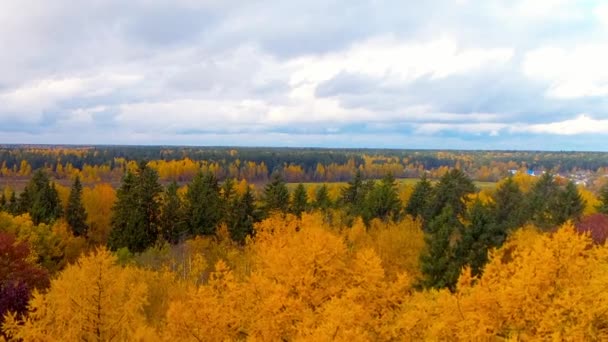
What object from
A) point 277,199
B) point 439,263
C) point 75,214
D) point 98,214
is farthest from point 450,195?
point 98,214

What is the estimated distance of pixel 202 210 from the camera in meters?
58.0

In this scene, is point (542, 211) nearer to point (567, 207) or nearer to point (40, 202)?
point (567, 207)

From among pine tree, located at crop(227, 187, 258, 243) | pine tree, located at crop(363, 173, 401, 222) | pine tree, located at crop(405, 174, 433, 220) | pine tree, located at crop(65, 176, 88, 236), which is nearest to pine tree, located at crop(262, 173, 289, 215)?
pine tree, located at crop(227, 187, 258, 243)

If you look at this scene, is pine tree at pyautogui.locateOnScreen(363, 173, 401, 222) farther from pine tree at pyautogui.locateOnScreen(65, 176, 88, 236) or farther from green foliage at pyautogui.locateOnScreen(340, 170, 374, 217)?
pine tree at pyautogui.locateOnScreen(65, 176, 88, 236)

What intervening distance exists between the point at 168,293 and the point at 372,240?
81.2ft

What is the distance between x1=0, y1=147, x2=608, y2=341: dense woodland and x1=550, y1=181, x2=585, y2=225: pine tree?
0.16 meters

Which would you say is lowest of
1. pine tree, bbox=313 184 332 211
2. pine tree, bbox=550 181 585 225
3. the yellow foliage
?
the yellow foliage

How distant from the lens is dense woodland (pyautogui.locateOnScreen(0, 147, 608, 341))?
722 inches

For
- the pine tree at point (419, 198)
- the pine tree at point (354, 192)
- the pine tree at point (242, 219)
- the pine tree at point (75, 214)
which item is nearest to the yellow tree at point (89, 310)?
the pine tree at point (242, 219)

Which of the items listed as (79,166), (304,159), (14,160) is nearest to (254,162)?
(304,159)

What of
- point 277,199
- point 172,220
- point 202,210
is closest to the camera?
point 202,210

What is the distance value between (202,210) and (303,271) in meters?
37.1

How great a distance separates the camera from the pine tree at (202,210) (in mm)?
57844

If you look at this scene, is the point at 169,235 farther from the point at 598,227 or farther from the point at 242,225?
the point at 598,227
